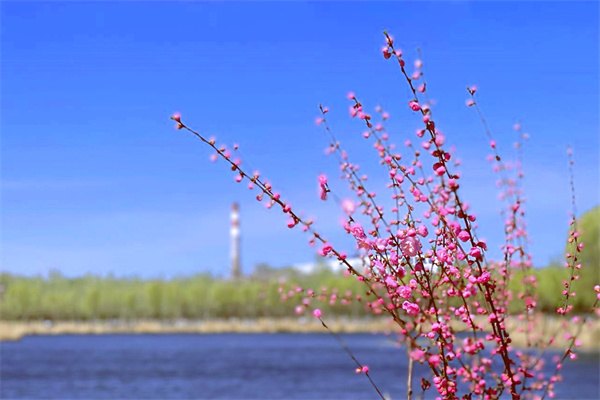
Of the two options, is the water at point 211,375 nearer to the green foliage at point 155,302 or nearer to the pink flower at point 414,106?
the pink flower at point 414,106

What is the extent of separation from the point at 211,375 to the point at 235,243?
85145mm

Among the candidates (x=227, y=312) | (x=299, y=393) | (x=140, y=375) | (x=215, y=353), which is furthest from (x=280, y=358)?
(x=227, y=312)

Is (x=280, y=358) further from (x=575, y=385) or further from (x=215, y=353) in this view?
(x=575, y=385)

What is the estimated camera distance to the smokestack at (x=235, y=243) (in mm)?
126438

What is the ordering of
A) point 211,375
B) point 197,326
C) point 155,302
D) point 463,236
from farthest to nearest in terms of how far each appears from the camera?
1. point 155,302
2. point 197,326
3. point 211,375
4. point 463,236

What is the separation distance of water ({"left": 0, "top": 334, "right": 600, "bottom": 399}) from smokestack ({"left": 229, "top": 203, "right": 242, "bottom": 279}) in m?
59.9

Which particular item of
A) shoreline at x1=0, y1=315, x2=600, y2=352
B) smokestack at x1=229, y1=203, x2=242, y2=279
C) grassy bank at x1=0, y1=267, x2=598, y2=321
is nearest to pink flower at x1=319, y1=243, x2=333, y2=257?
shoreline at x1=0, y1=315, x2=600, y2=352

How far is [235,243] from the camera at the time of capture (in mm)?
127938

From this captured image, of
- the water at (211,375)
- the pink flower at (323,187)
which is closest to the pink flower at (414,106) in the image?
the pink flower at (323,187)

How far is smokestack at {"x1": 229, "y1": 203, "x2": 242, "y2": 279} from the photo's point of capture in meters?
126

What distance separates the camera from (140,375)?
4297cm

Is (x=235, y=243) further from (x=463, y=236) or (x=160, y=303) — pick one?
(x=463, y=236)

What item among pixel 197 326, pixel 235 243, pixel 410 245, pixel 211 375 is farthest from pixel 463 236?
pixel 235 243

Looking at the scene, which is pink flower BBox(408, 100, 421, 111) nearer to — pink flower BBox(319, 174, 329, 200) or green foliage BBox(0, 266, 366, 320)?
pink flower BBox(319, 174, 329, 200)
